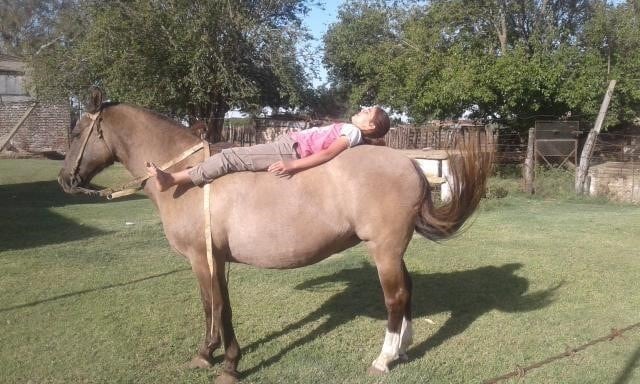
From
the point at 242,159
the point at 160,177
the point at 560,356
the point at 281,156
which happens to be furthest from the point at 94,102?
the point at 560,356

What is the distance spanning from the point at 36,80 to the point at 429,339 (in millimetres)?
24091

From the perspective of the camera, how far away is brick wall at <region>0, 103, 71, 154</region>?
87.0 ft

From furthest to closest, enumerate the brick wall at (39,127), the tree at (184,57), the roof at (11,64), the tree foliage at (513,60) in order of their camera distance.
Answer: the roof at (11,64) < the brick wall at (39,127) < the tree at (184,57) < the tree foliage at (513,60)

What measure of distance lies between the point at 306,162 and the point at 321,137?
286 mm

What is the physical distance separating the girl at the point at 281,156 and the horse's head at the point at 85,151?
1.90ft

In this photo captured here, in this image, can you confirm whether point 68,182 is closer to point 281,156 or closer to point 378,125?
point 281,156

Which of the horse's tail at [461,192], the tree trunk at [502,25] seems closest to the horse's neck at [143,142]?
the horse's tail at [461,192]

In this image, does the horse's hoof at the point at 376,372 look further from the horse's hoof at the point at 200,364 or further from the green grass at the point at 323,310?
the horse's hoof at the point at 200,364

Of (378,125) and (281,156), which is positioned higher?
(378,125)

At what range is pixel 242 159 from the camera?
3883 mm

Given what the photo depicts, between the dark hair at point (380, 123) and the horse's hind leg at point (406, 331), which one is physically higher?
the dark hair at point (380, 123)

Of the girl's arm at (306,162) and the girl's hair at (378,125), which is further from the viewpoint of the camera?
the girl's hair at (378,125)

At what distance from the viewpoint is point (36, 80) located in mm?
23984

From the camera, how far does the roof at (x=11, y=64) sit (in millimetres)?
30753
